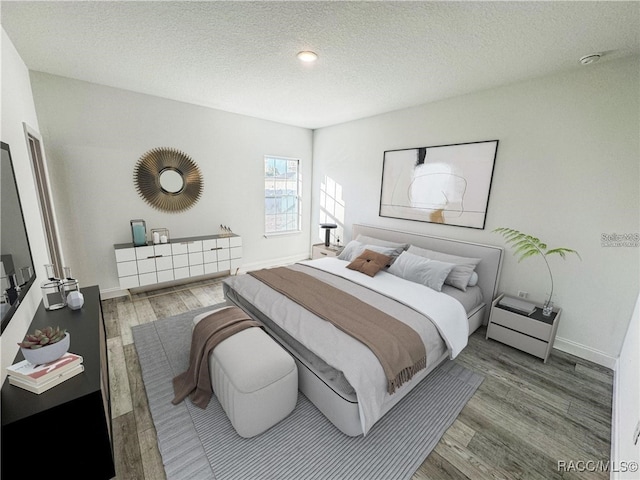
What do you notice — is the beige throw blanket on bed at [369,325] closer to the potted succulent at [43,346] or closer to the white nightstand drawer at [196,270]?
the potted succulent at [43,346]

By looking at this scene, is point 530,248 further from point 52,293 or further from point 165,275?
point 165,275

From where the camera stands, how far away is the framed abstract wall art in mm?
2988

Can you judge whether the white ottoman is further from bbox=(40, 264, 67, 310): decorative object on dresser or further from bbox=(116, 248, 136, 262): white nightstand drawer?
bbox=(116, 248, 136, 262): white nightstand drawer

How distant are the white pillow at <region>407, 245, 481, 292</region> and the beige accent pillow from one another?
1.69 feet

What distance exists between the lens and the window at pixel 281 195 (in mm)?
4834

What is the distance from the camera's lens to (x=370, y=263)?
10.3ft

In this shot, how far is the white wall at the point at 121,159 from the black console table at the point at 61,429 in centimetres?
234

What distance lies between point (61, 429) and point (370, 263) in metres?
2.72

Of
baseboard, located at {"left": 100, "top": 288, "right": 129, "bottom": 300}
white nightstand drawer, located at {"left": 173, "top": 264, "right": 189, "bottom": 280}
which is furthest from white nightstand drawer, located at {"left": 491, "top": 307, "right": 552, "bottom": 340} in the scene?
baseboard, located at {"left": 100, "top": 288, "right": 129, "bottom": 300}

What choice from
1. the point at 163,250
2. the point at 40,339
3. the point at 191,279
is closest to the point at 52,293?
the point at 40,339

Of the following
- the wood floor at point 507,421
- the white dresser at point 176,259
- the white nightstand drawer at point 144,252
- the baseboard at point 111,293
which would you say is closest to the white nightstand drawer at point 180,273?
the white dresser at point 176,259

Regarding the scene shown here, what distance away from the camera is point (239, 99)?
11.3 feet

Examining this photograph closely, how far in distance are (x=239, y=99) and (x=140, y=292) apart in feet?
9.88

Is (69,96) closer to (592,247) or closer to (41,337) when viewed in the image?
(41,337)
